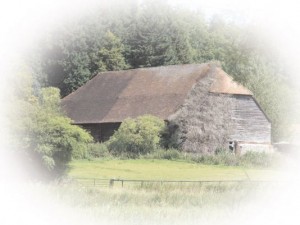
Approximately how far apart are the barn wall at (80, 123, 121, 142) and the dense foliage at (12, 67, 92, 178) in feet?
63.8

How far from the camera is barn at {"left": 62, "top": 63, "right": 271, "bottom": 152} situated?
34688 millimetres

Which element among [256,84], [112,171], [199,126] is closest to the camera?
[112,171]

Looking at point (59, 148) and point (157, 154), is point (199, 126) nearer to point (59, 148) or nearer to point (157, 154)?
point (157, 154)

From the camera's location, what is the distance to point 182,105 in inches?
1420

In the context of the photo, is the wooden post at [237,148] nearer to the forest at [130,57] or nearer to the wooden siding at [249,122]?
the wooden siding at [249,122]

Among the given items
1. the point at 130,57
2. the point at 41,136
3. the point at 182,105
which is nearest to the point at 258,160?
the point at 182,105

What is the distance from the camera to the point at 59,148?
17516mm

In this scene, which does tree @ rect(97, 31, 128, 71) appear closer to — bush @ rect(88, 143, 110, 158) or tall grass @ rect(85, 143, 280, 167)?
bush @ rect(88, 143, 110, 158)

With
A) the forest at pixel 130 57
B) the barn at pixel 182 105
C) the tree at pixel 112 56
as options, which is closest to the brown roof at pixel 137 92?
the barn at pixel 182 105

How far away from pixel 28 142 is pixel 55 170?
1771mm

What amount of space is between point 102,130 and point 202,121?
24.3 feet

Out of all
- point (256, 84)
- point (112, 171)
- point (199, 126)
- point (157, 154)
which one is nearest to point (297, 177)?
point (112, 171)

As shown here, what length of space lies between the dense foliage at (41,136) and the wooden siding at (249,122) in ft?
64.4

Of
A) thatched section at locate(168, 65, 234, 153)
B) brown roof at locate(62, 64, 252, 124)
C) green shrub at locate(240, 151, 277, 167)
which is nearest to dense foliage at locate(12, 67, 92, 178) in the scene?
green shrub at locate(240, 151, 277, 167)
